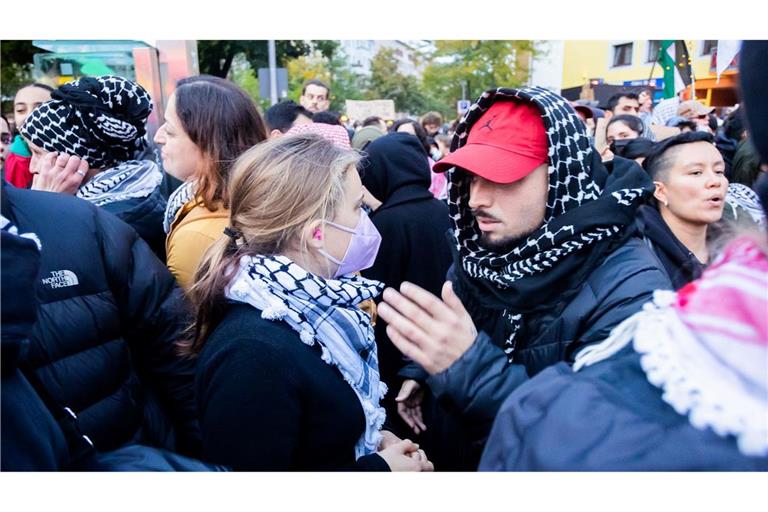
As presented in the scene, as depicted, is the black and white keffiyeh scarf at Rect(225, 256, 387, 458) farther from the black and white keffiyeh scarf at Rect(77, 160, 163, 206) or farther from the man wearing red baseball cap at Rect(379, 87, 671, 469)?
the black and white keffiyeh scarf at Rect(77, 160, 163, 206)

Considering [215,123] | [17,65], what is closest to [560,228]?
[215,123]

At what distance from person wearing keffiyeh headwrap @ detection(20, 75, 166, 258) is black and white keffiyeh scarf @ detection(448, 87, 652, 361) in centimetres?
163

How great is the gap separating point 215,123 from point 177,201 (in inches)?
17.4

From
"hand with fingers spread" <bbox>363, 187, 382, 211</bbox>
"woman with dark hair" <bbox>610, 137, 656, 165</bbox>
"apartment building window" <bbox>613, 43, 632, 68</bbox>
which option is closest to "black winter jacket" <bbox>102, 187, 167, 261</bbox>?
"hand with fingers spread" <bbox>363, 187, 382, 211</bbox>

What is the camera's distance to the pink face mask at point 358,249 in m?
1.95

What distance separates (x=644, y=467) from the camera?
80 cm

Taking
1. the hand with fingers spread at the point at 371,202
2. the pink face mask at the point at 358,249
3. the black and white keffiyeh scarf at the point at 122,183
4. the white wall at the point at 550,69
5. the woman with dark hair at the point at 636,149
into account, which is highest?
the white wall at the point at 550,69

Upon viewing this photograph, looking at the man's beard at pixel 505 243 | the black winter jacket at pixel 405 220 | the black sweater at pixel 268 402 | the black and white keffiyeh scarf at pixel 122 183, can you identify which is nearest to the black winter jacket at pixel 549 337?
the man's beard at pixel 505 243

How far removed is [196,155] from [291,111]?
2496mm

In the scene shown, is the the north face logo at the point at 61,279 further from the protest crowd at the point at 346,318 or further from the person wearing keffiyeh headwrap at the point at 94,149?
the person wearing keffiyeh headwrap at the point at 94,149

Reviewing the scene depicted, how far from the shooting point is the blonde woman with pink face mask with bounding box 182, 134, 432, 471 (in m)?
1.51

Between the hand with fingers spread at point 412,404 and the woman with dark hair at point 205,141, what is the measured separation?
101 cm

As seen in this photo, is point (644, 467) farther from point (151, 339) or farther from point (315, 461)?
point (151, 339)

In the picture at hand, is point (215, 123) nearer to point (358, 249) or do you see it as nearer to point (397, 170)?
point (358, 249)
